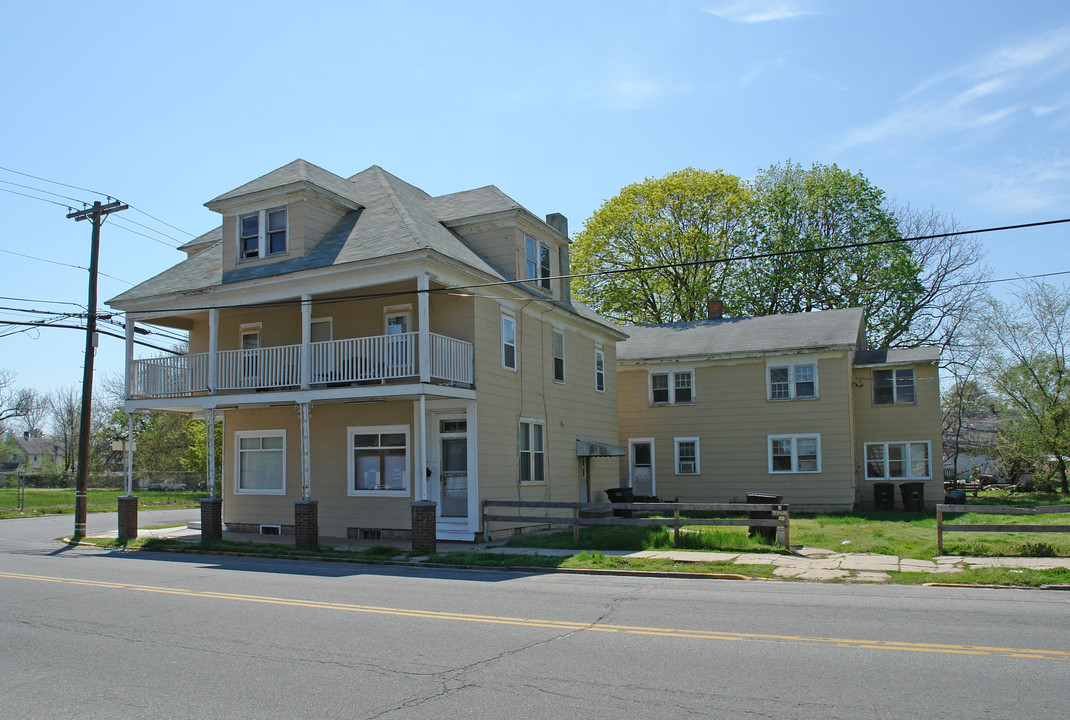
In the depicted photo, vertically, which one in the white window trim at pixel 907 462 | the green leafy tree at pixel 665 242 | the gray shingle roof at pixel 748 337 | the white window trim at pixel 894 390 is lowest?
the white window trim at pixel 907 462

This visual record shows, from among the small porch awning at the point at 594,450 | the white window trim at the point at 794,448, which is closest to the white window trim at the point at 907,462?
the white window trim at the point at 794,448

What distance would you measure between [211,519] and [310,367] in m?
4.46

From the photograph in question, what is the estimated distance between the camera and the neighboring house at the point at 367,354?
60.9ft

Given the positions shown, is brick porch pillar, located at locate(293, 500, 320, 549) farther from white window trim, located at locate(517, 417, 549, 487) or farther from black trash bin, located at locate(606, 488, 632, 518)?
black trash bin, located at locate(606, 488, 632, 518)

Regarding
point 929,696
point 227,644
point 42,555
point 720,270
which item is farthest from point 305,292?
point 720,270

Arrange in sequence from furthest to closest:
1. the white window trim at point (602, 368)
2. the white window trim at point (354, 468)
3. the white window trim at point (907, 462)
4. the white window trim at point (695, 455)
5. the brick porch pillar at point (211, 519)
A: the white window trim at point (695, 455), the white window trim at point (602, 368), the white window trim at point (907, 462), the white window trim at point (354, 468), the brick porch pillar at point (211, 519)

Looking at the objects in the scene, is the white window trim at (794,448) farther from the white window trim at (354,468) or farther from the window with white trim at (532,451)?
the white window trim at (354,468)

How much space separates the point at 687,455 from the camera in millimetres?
28844

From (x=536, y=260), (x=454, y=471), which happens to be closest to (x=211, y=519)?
(x=454, y=471)

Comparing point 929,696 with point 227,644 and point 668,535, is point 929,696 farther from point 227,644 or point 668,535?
point 668,535

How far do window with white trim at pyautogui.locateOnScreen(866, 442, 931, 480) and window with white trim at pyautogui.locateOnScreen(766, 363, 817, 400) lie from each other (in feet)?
10.0

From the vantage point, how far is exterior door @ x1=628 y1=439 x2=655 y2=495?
2934 cm

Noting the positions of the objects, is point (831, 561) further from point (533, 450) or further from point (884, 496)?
point (884, 496)

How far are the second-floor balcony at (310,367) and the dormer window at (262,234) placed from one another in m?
2.77
